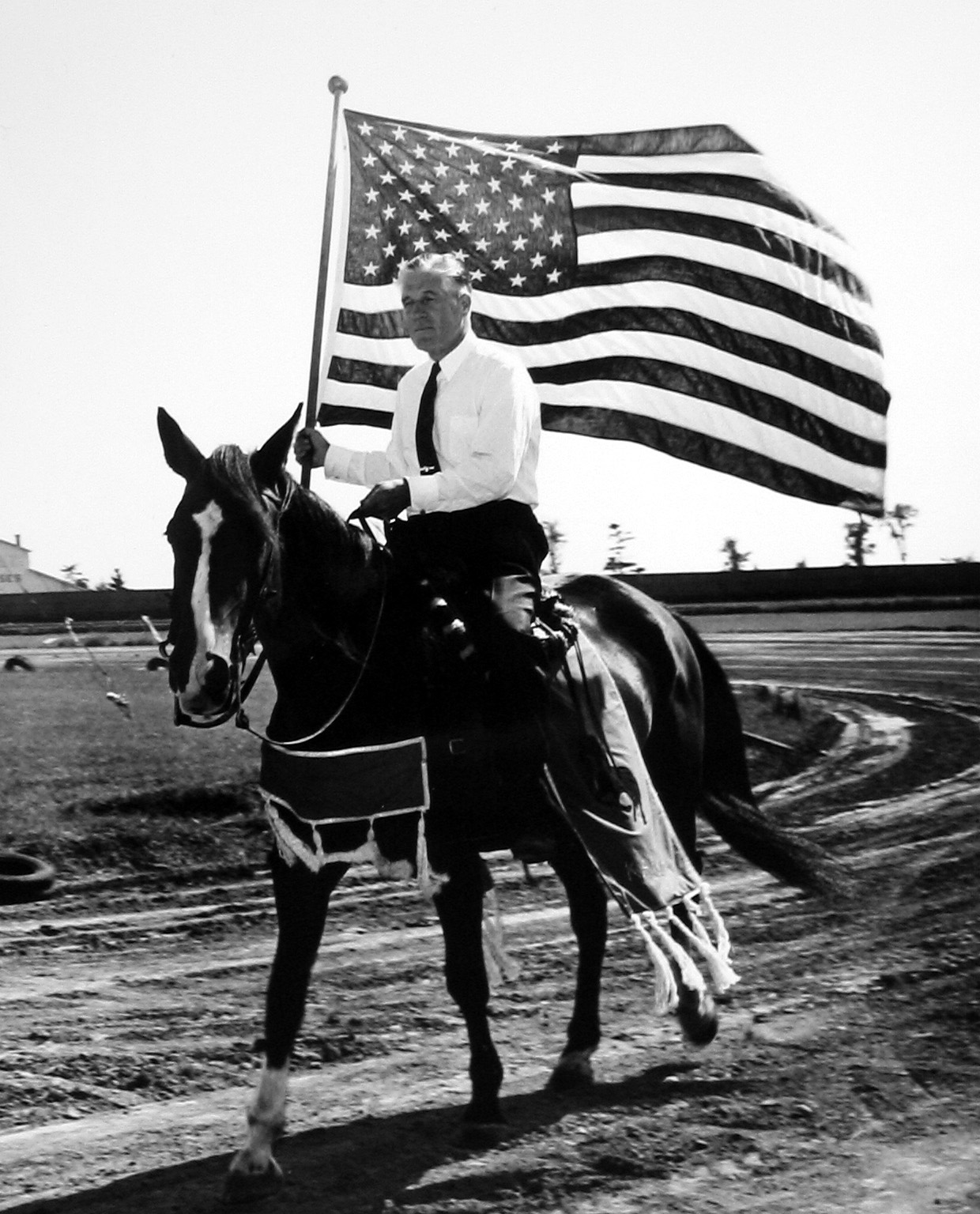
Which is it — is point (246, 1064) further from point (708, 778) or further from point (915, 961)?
point (915, 961)

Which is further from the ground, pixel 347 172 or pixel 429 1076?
pixel 347 172

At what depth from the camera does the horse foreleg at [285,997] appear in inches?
126

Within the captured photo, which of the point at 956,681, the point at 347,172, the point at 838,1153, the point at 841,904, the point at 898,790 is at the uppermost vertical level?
the point at 347,172

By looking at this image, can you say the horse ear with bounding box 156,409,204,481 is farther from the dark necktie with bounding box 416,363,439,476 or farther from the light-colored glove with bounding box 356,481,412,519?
the dark necktie with bounding box 416,363,439,476

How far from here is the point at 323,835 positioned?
3223 mm

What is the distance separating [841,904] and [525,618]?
2076 millimetres

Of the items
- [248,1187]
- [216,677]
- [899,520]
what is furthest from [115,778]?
[899,520]

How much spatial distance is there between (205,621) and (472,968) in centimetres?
113

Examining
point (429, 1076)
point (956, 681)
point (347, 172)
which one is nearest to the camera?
point (429, 1076)

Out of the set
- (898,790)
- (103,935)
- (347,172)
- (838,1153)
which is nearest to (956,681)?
(898,790)

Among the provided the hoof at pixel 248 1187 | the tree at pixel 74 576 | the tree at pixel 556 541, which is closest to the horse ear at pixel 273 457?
the hoof at pixel 248 1187

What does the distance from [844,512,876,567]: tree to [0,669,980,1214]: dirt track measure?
556 millimetres

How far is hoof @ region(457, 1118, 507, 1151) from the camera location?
338cm

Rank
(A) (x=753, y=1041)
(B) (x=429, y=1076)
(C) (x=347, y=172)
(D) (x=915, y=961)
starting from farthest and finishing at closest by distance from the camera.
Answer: (C) (x=347, y=172), (D) (x=915, y=961), (A) (x=753, y=1041), (B) (x=429, y=1076)
